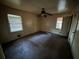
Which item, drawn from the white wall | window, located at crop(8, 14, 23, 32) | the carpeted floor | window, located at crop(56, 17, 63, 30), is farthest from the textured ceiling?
the carpeted floor

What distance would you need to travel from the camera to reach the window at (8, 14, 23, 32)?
310 cm

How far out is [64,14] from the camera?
4.35m

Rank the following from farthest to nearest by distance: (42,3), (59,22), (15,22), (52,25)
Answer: (52,25)
(59,22)
(15,22)
(42,3)

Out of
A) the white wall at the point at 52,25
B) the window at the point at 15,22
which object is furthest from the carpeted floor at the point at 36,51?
the white wall at the point at 52,25

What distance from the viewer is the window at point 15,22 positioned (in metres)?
3.10

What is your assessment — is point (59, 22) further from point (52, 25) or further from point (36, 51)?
point (36, 51)

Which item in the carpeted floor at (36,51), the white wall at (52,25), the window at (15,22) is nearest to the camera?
the carpeted floor at (36,51)

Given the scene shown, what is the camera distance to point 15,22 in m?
3.45

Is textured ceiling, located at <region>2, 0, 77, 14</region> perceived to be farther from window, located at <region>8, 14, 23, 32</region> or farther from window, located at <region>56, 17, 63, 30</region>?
window, located at <region>56, 17, 63, 30</region>

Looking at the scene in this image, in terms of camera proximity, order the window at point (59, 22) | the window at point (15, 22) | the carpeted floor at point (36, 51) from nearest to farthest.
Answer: the carpeted floor at point (36, 51) < the window at point (15, 22) < the window at point (59, 22)

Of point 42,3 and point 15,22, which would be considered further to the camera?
point 15,22

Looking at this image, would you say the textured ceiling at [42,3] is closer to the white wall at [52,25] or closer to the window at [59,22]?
the white wall at [52,25]

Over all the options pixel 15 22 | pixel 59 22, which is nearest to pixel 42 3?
pixel 15 22

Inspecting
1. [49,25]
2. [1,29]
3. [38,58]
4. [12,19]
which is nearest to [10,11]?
[12,19]
